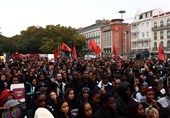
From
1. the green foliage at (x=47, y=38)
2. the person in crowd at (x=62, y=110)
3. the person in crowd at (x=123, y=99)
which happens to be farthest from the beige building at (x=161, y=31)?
the person in crowd at (x=62, y=110)

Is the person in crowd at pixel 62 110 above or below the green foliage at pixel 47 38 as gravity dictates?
below

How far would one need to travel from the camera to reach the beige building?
Answer: 59.2 m

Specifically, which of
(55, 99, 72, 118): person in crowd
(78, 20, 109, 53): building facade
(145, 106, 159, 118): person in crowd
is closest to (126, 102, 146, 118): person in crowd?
(145, 106, 159, 118): person in crowd

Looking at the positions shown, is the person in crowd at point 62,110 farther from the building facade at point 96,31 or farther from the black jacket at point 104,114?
the building facade at point 96,31

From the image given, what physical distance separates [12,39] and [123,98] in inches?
3506

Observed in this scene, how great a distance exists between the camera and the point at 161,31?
202ft

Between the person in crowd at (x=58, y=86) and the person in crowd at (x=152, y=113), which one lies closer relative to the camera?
the person in crowd at (x=152, y=113)

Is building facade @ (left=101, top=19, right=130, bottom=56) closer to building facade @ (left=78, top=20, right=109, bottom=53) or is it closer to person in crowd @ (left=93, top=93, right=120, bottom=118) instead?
building facade @ (left=78, top=20, right=109, bottom=53)

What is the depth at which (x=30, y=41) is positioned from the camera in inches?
2736

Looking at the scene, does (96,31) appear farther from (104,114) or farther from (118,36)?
(104,114)

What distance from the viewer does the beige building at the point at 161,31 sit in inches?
2330

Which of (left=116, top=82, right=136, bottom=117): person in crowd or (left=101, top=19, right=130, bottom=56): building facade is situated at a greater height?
(left=101, top=19, right=130, bottom=56): building facade

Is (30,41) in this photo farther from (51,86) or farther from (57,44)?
(51,86)

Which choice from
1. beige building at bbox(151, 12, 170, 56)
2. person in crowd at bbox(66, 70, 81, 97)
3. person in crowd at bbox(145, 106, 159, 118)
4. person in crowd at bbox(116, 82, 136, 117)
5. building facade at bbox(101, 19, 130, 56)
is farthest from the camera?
building facade at bbox(101, 19, 130, 56)
